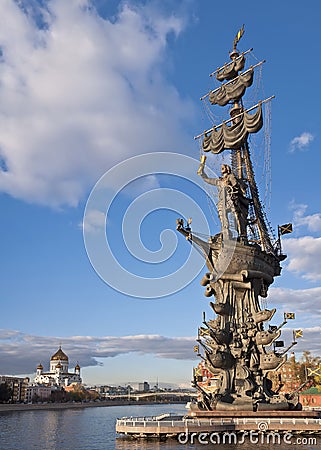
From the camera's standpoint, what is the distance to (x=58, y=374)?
18550 centimetres

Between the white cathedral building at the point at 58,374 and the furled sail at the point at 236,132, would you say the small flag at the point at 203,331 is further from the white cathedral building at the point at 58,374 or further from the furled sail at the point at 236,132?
the white cathedral building at the point at 58,374

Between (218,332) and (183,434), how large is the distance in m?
13.8

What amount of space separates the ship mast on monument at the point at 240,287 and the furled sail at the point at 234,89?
3287 millimetres

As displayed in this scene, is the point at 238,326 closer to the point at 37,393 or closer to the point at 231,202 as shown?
the point at 231,202

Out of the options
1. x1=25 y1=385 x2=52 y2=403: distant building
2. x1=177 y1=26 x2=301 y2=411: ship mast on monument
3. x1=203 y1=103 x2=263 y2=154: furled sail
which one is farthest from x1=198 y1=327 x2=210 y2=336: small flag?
x1=25 y1=385 x2=52 y2=403: distant building

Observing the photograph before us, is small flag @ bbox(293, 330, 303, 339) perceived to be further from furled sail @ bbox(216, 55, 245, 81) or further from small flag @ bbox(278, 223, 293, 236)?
furled sail @ bbox(216, 55, 245, 81)

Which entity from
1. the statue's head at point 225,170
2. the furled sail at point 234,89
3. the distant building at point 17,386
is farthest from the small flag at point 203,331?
the distant building at point 17,386

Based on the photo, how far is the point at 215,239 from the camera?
54781 millimetres

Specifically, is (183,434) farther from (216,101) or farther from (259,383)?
(216,101)

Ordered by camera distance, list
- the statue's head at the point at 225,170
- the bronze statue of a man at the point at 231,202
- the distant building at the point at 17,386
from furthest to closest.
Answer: the distant building at the point at 17,386
the statue's head at the point at 225,170
the bronze statue of a man at the point at 231,202

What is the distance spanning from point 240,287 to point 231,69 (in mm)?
32160

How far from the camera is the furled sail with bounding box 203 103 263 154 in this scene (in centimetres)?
6034

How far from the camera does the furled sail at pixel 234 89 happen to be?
6450 cm

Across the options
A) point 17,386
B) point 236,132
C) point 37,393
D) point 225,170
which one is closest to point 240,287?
point 225,170
